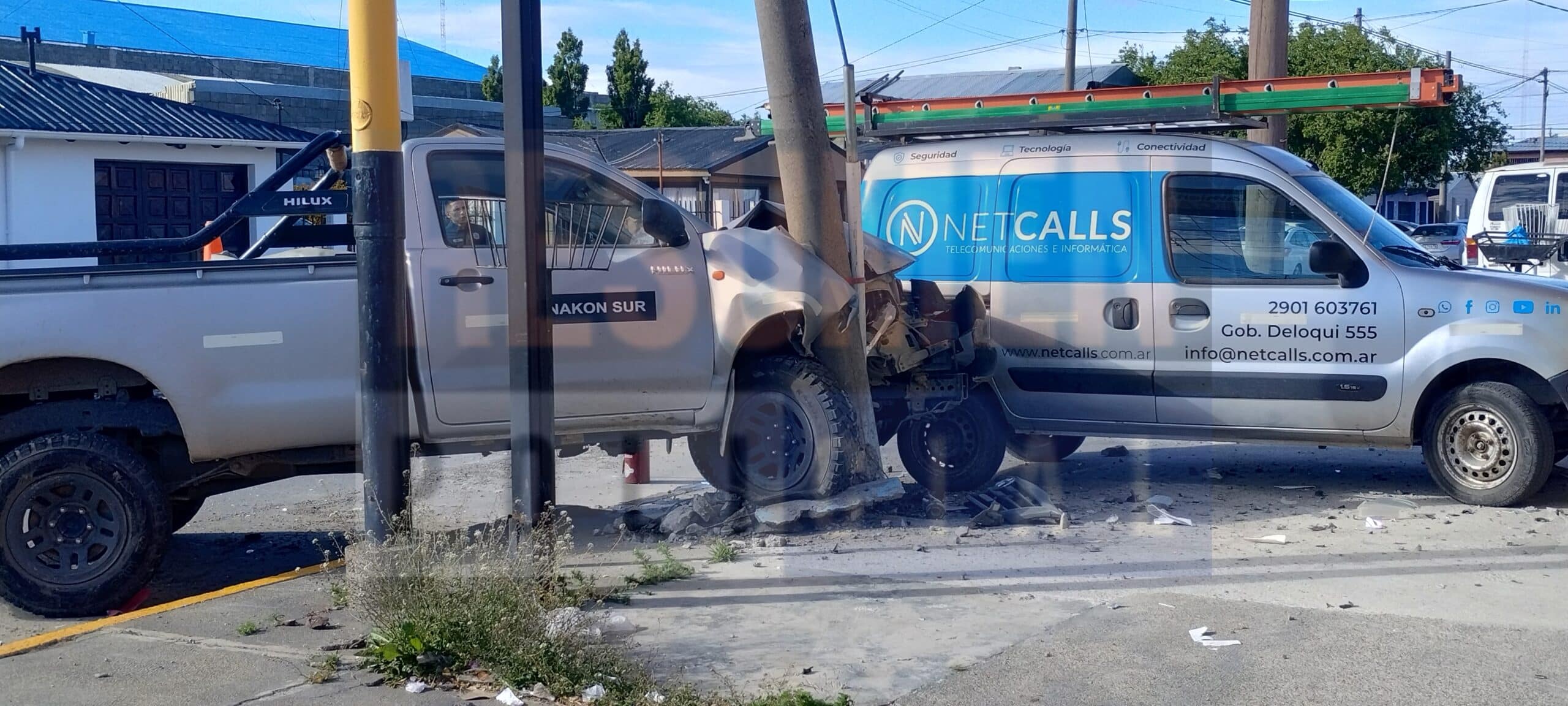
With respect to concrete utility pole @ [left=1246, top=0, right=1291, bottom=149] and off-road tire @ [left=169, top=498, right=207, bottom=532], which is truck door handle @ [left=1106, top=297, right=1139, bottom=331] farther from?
off-road tire @ [left=169, top=498, right=207, bottom=532]

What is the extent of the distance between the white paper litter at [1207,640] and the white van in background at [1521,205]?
1299 cm

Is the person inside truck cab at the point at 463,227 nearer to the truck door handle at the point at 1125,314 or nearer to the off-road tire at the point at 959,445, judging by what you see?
the off-road tire at the point at 959,445

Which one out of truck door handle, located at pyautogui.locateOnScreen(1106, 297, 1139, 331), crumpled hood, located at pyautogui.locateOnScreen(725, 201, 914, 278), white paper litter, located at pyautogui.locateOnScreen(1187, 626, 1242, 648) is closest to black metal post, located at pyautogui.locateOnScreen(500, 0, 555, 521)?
crumpled hood, located at pyautogui.locateOnScreen(725, 201, 914, 278)

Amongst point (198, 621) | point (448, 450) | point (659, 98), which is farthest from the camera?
point (659, 98)

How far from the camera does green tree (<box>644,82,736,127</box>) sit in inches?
1695

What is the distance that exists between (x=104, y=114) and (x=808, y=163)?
1809cm

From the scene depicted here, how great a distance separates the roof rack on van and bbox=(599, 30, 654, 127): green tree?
35.1 metres

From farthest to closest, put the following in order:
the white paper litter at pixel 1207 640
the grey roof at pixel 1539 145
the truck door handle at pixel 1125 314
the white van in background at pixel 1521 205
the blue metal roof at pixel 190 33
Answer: the grey roof at pixel 1539 145 → the blue metal roof at pixel 190 33 → the white van in background at pixel 1521 205 → the truck door handle at pixel 1125 314 → the white paper litter at pixel 1207 640

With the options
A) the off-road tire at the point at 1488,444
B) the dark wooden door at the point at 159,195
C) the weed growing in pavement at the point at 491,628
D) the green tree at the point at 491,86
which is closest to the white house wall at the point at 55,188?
the dark wooden door at the point at 159,195

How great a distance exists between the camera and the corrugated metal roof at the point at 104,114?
20.8 meters

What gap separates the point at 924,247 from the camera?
884cm

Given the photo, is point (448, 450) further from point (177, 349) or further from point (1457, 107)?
point (1457, 107)

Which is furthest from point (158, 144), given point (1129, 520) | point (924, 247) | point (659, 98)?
point (659, 98)

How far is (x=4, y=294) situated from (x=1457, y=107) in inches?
1146
